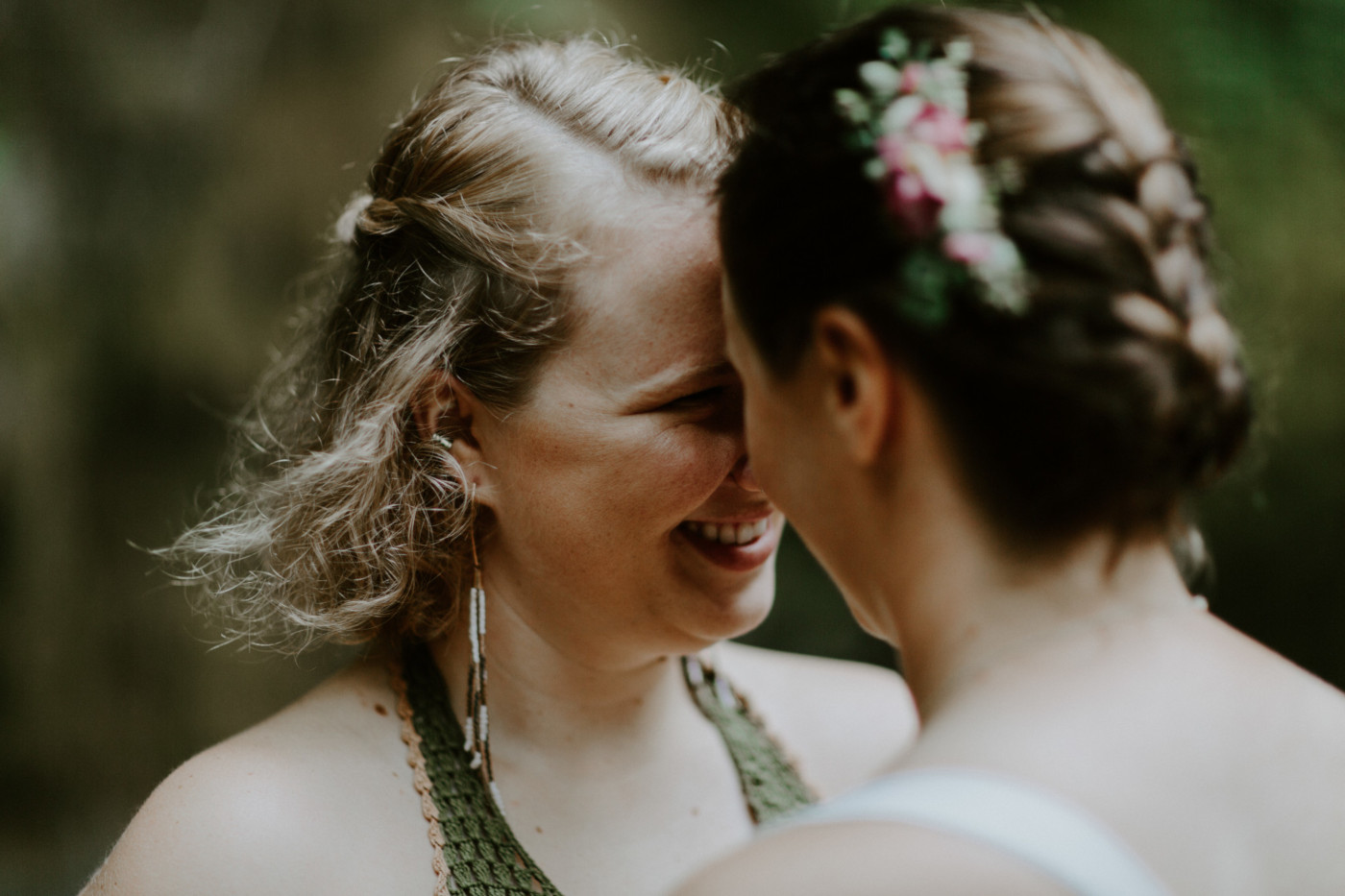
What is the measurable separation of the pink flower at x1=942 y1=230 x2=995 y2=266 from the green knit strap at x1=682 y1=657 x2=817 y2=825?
109 centimetres

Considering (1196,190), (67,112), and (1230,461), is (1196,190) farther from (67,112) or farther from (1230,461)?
(67,112)

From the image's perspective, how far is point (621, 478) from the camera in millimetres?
1461

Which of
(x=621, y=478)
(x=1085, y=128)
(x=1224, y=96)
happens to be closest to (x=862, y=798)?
(x=1085, y=128)

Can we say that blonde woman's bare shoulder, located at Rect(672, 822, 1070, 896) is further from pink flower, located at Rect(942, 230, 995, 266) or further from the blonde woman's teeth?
the blonde woman's teeth

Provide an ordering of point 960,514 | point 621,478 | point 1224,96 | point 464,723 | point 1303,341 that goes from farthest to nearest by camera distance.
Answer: point 1303,341 < point 1224,96 < point 464,723 < point 621,478 < point 960,514

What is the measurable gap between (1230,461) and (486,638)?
1026mm

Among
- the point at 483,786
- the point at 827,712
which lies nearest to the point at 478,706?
the point at 483,786

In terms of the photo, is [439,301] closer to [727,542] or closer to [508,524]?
[508,524]

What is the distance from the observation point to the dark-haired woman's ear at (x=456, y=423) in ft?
5.07

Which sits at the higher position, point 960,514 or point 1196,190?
point 1196,190

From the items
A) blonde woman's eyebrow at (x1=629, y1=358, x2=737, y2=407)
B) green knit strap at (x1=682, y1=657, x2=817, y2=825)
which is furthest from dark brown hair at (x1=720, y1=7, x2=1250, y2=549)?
green knit strap at (x1=682, y1=657, x2=817, y2=825)

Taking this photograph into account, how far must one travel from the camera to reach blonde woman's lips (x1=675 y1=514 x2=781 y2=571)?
60.6 inches

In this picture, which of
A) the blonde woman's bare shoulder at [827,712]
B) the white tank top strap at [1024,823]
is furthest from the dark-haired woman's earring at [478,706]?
the white tank top strap at [1024,823]

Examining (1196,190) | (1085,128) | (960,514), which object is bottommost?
(960,514)
